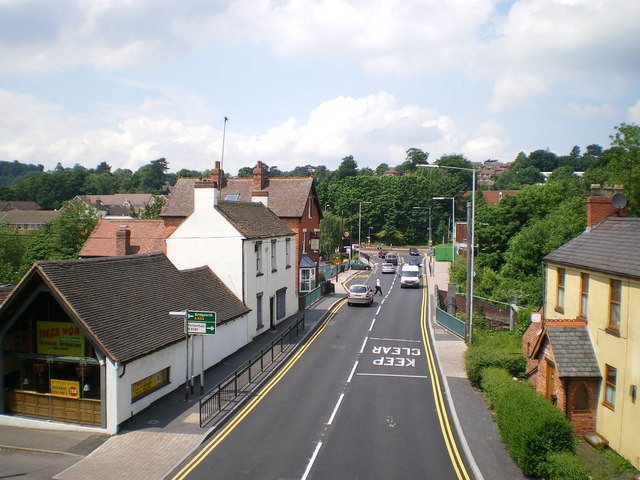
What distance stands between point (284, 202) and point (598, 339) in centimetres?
2945

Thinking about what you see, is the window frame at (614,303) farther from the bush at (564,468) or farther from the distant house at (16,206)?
the distant house at (16,206)

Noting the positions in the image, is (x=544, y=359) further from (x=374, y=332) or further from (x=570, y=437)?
(x=374, y=332)

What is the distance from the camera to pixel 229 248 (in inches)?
1061

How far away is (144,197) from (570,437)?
475ft

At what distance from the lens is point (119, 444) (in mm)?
14578

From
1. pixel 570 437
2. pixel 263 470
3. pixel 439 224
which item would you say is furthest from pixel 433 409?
pixel 439 224

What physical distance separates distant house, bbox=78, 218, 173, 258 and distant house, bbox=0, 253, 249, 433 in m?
17.4

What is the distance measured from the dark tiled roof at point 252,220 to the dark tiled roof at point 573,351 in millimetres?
15897

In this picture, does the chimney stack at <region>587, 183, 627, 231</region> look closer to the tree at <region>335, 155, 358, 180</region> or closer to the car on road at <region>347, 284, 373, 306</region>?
the car on road at <region>347, 284, 373, 306</region>

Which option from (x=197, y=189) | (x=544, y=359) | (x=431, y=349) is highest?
(x=197, y=189)

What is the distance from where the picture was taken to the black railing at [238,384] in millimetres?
16875

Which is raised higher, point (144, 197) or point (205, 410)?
point (144, 197)

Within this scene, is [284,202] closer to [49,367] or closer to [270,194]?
[270,194]

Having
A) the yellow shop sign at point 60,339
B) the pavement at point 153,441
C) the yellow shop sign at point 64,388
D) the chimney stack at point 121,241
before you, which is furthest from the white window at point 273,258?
the yellow shop sign at point 64,388
